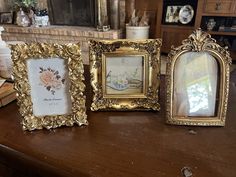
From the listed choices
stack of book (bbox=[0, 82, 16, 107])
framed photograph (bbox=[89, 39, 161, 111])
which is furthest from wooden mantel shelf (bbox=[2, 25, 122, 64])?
framed photograph (bbox=[89, 39, 161, 111])

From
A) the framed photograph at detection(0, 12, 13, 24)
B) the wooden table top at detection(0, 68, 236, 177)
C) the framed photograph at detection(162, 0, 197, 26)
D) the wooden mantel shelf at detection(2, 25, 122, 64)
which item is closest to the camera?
the wooden table top at detection(0, 68, 236, 177)

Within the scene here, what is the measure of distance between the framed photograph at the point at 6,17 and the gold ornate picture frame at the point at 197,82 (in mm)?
3776

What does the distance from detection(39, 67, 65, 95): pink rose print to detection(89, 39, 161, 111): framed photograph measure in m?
0.10

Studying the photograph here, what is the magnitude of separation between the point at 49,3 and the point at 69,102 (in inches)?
121

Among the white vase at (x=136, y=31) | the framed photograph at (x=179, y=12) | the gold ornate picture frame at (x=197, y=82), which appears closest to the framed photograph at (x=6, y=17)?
the white vase at (x=136, y=31)

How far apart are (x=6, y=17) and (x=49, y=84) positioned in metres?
3.74

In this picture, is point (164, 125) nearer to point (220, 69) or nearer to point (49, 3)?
point (220, 69)

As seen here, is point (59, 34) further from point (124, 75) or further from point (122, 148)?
point (122, 148)

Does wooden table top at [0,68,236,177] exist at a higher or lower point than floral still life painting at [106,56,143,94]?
lower

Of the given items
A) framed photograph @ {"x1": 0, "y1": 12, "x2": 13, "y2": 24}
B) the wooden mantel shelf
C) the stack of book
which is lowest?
the stack of book

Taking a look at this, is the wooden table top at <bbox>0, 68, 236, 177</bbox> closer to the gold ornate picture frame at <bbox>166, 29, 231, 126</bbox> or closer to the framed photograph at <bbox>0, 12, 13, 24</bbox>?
the gold ornate picture frame at <bbox>166, 29, 231, 126</bbox>

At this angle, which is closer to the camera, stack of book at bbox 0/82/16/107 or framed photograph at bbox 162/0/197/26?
stack of book at bbox 0/82/16/107

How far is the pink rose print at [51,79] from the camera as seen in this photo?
55 centimetres

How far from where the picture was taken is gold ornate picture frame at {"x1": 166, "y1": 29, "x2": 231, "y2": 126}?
21.3 inches
